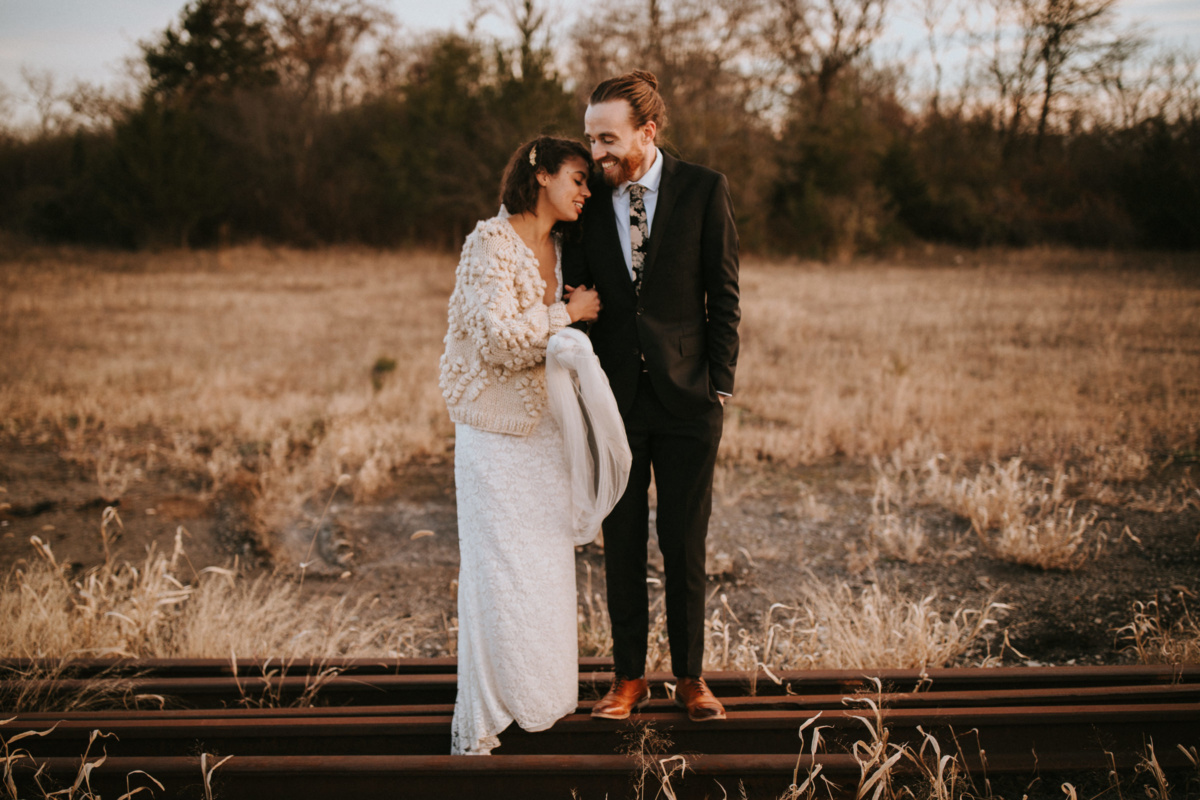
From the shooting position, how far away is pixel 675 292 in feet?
9.55

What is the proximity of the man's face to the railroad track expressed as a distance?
213 centimetres

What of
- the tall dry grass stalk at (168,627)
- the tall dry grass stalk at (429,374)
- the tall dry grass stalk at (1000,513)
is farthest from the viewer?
the tall dry grass stalk at (429,374)

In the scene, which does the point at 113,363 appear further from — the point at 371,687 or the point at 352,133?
the point at 352,133

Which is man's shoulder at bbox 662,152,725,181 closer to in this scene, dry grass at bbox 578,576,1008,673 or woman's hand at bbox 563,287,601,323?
woman's hand at bbox 563,287,601,323

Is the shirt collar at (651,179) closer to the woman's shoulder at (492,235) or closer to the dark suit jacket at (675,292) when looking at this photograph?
the dark suit jacket at (675,292)

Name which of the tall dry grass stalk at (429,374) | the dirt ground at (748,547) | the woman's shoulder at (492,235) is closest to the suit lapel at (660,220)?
the woman's shoulder at (492,235)

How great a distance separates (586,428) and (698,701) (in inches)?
46.1

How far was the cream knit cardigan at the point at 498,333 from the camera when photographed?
107 inches

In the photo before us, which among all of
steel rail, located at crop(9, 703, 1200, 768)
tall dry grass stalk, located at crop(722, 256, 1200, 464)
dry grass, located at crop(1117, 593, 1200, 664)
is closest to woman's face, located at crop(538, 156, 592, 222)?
steel rail, located at crop(9, 703, 1200, 768)

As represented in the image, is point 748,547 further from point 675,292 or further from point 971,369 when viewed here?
point 971,369

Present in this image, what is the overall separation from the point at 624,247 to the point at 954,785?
7.62ft

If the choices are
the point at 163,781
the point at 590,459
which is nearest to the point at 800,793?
the point at 590,459

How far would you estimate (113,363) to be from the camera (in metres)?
10.7

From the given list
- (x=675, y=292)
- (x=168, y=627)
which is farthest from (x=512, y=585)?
(x=168, y=627)
